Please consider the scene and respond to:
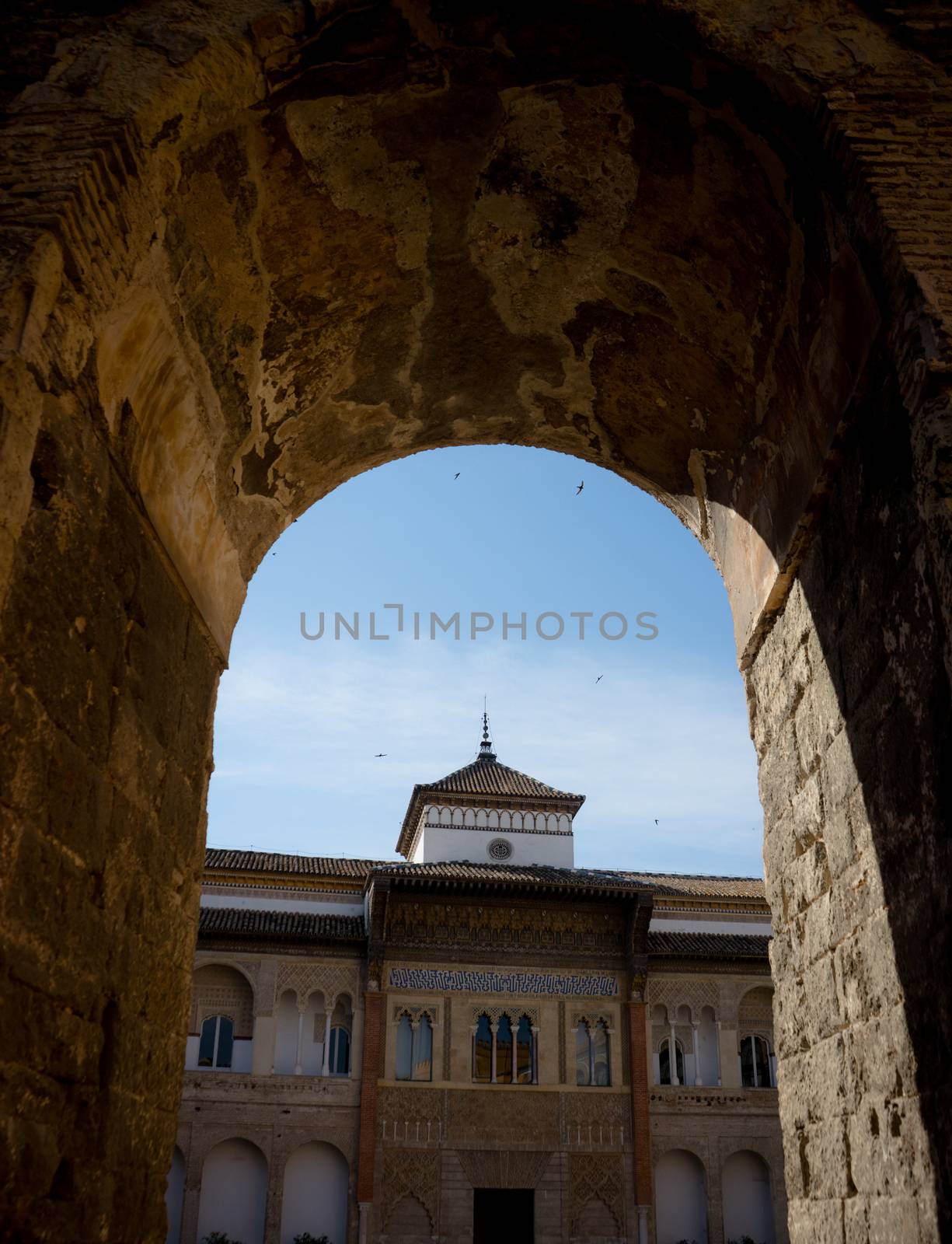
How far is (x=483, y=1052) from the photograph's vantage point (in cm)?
2245

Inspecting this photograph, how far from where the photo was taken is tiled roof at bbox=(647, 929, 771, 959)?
23406mm

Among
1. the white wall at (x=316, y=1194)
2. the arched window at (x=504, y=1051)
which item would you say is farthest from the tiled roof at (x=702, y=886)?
the white wall at (x=316, y=1194)

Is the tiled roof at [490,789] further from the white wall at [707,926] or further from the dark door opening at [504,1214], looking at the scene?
the dark door opening at [504,1214]

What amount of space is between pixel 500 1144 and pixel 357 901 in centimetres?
571

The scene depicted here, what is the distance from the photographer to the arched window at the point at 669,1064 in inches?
901

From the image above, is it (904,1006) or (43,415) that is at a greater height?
(43,415)

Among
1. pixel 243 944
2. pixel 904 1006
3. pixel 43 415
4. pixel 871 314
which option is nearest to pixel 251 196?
pixel 43 415

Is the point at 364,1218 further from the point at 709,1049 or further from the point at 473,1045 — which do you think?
the point at 709,1049

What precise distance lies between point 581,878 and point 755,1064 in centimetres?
542

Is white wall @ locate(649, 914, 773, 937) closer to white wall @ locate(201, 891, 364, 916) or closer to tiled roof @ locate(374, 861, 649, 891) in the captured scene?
tiled roof @ locate(374, 861, 649, 891)

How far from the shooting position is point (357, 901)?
2420 cm

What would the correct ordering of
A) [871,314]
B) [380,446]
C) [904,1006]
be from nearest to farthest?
[904,1006] → [871,314] → [380,446]

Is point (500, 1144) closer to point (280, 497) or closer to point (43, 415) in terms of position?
point (280, 497)

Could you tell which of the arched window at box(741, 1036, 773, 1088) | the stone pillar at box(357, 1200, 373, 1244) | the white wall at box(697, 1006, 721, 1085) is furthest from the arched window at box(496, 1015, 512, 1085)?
the arched window at box(741, 1036, 773, 1088)
